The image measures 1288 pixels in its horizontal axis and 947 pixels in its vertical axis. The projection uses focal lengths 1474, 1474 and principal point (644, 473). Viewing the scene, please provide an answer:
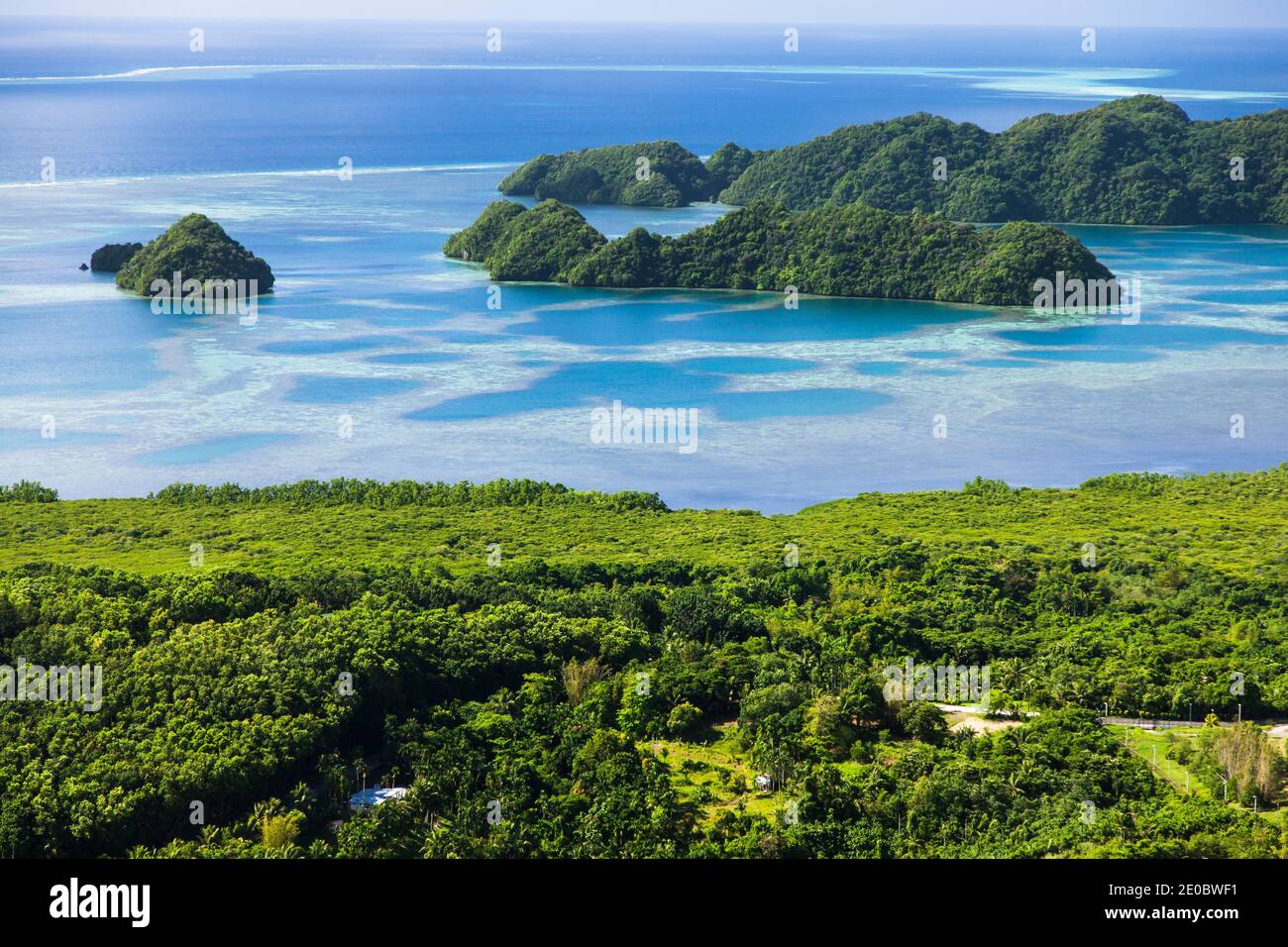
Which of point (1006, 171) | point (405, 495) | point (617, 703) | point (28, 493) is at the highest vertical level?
point (1006, 171)

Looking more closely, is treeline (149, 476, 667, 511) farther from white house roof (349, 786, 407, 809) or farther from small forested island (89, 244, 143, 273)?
small forested island (89, 244, 143, 273)

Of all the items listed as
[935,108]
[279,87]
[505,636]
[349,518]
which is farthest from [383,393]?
[279,87]

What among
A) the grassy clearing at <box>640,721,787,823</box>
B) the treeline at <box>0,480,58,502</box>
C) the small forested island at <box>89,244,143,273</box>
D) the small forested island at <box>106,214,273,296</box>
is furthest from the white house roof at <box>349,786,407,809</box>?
the small forested island at <box>89,244,143,273</box>

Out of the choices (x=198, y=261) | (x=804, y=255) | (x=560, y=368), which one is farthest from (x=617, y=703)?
(x=804, y=255)

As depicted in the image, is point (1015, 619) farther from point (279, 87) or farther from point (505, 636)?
point (279, 87)

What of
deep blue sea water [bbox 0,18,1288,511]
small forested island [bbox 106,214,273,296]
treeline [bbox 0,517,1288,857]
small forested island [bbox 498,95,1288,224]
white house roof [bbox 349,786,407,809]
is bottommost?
white house roof [bbox 349,786,407,809]

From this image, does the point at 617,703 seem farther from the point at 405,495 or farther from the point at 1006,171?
the point at 1006,171

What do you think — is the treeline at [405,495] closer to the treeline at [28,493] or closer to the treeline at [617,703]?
the treeline at [28,493]
